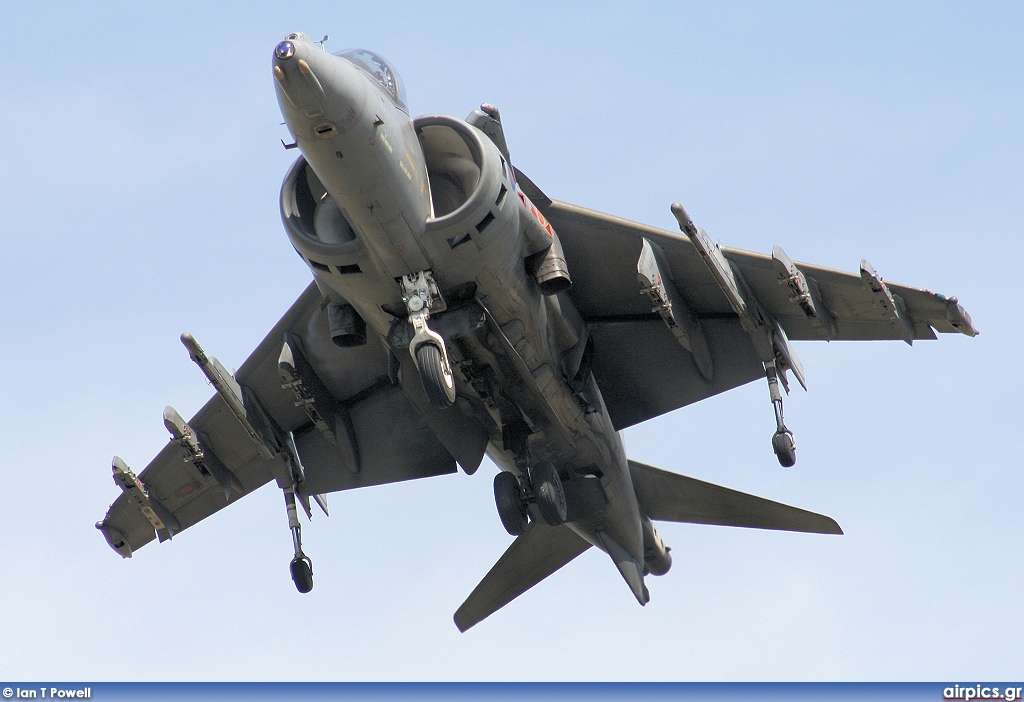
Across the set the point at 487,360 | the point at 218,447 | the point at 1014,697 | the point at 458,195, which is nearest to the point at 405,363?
the point at 487,360

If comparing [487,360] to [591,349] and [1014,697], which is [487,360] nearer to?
[591,349]

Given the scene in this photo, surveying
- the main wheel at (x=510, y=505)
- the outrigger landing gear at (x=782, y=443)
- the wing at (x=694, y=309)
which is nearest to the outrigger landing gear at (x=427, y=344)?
the wing at (x=694, y=309)

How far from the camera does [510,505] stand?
17.7m

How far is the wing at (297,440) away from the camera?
726 inches

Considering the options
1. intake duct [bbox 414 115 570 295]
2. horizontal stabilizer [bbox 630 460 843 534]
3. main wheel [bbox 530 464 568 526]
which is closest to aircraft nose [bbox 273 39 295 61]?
intake duct [bbox 414 115 570 295]

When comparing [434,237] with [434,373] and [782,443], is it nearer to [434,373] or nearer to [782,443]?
[434,373]

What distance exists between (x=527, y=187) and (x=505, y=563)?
264 inches

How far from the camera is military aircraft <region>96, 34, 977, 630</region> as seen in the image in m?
15.1

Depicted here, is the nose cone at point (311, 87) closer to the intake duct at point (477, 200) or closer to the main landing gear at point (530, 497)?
the intake duct at point (477, 200)

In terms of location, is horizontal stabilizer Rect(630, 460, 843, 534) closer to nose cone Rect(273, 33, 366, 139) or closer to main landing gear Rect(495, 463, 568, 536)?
main landing gear Rect(495, 463, 568, 536)

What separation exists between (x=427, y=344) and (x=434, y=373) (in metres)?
0.32

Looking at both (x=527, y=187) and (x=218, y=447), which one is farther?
(x=218, y=447)

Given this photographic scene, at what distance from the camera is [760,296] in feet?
58.0

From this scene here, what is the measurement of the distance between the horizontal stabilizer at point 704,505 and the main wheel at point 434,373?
6.22 metres
